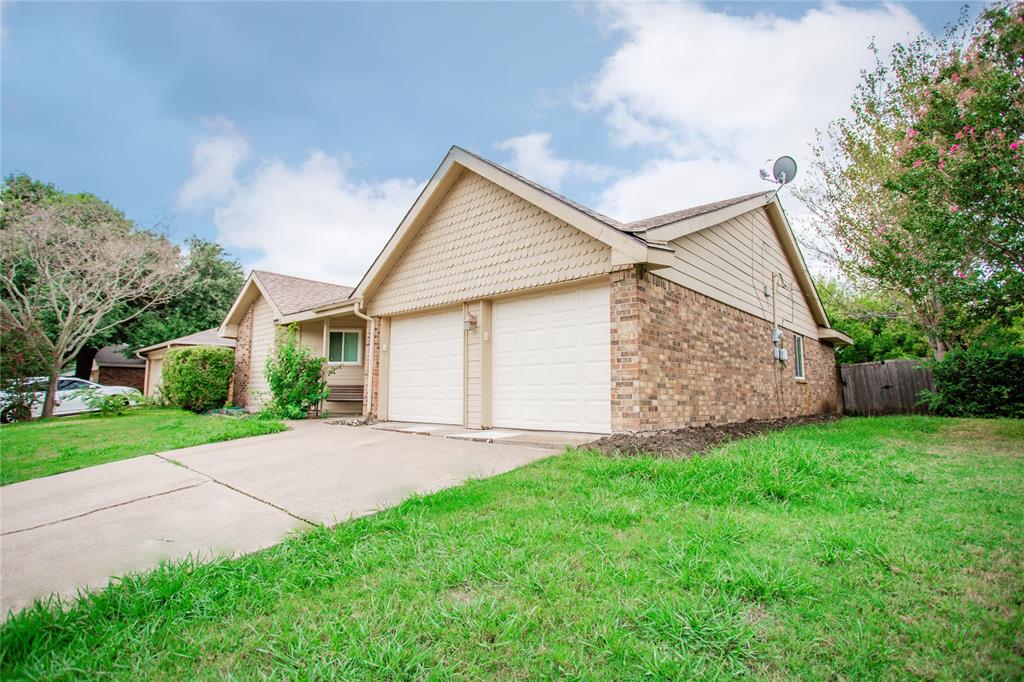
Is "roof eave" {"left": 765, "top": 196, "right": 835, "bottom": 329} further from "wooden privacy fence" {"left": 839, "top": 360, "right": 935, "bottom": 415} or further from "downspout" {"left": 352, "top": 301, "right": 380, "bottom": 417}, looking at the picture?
"downspout" {"left": 352, "top": 301, "right": 380, "bottom": 417}

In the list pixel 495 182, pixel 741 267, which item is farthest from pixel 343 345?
pixel 741 267

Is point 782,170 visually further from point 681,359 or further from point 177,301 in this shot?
point 177,301

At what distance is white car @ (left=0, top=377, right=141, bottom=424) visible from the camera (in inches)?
542

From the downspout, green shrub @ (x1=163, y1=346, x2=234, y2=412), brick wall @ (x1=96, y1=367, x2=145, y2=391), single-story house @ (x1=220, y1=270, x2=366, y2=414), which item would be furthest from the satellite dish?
brick wall @ (x1=96, y1=367, x2=145, y2=391)

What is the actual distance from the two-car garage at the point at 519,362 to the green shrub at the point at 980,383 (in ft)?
35.3

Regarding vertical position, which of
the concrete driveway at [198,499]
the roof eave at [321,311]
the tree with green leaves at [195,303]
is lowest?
the concrete driveway at [198,499]

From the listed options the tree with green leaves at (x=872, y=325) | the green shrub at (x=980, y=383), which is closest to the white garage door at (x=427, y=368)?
the green shrub at (x=980, y=383)

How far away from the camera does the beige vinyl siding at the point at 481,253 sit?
25.0ft

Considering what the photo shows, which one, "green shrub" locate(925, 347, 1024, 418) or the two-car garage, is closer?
the two-car garage

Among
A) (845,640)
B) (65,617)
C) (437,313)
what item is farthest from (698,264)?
(65,617)

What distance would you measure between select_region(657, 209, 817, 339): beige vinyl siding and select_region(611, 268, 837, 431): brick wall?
0.89 ft

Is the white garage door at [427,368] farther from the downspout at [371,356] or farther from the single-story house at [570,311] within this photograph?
the downspout at [371,356]

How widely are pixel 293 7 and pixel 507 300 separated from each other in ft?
22.2

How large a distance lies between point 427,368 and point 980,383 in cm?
1370
